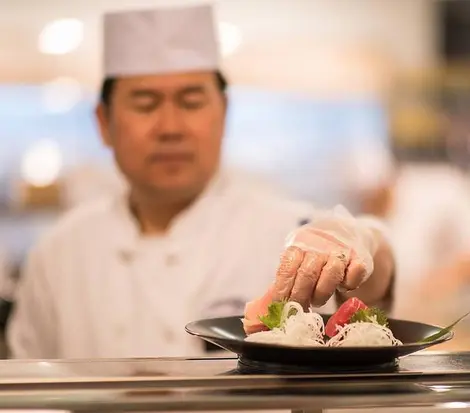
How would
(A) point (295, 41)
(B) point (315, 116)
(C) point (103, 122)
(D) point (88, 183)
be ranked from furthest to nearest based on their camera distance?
(B) point (315, 116)
(A) point (295, 41)
(D) point (88, 183)
(C) point (103, 122)

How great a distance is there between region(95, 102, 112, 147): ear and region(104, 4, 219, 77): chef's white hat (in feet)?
0.33

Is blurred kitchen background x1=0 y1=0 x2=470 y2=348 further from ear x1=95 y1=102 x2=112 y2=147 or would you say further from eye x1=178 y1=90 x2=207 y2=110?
eye x1=178 y1=90 x2=207 y2=110

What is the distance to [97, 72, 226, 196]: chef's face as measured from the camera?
2.00m

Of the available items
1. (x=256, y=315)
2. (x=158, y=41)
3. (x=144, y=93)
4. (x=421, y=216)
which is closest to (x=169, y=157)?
(x=144, y=93)

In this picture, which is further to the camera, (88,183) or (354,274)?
(88,183)

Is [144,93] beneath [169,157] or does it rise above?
above

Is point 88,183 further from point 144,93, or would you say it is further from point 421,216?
point 421,216

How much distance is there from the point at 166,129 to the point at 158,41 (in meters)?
0.22

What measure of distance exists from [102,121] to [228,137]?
0.35 m

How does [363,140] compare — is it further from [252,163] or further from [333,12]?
[252,163]

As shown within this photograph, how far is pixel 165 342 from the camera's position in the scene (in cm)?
195

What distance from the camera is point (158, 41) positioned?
6.64ft

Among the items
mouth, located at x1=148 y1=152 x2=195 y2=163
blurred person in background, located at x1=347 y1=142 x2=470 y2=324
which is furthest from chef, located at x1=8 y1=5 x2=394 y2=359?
blurred person in background, located at x1=347 y1=142 x2=470 y2=324

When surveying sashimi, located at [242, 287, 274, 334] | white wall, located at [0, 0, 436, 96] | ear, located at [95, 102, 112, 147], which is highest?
white wall, located at [0, 0, 436, 96]
